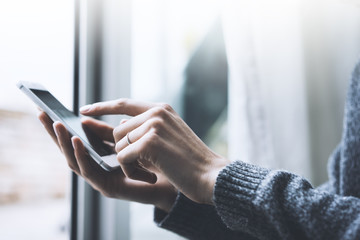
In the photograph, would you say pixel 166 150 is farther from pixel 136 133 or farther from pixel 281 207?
pixel 281 207

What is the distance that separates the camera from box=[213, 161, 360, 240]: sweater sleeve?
1.43ft

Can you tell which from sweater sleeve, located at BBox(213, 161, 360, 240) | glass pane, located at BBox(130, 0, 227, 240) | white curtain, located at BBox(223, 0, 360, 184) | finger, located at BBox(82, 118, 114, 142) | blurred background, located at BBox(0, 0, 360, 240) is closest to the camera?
sweater sleeve, located at BBox(213, 161, 360, 240)

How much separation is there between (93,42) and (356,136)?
605 mm

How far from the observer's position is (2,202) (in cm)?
66

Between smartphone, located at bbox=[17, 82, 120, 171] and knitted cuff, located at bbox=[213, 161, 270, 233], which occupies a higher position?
smartphone, located at bbox=[17, 82, 120, 171]

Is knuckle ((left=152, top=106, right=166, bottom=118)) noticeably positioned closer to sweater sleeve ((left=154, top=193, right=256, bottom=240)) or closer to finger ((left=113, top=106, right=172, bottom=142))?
finger ((left=113, top=106, right=172, bottom=142))

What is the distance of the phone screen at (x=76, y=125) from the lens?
50 cm

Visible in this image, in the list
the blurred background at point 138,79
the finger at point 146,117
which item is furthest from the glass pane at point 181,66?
the finger at point 146,117

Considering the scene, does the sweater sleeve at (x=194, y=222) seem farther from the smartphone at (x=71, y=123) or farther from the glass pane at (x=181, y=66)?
the glass pane at (x=181, y=66)

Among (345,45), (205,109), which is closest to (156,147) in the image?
(345,45)

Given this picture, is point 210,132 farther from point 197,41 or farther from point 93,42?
point 93,42

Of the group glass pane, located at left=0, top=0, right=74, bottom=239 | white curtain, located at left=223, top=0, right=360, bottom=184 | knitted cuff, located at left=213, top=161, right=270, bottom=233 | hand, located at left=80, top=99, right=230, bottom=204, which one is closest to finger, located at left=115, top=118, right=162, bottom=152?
hand, located at left=80, top=99, right=230, bottom=204

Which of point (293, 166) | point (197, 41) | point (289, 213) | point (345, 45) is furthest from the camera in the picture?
point (197, 41)

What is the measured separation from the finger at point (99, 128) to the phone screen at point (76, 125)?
1cm
